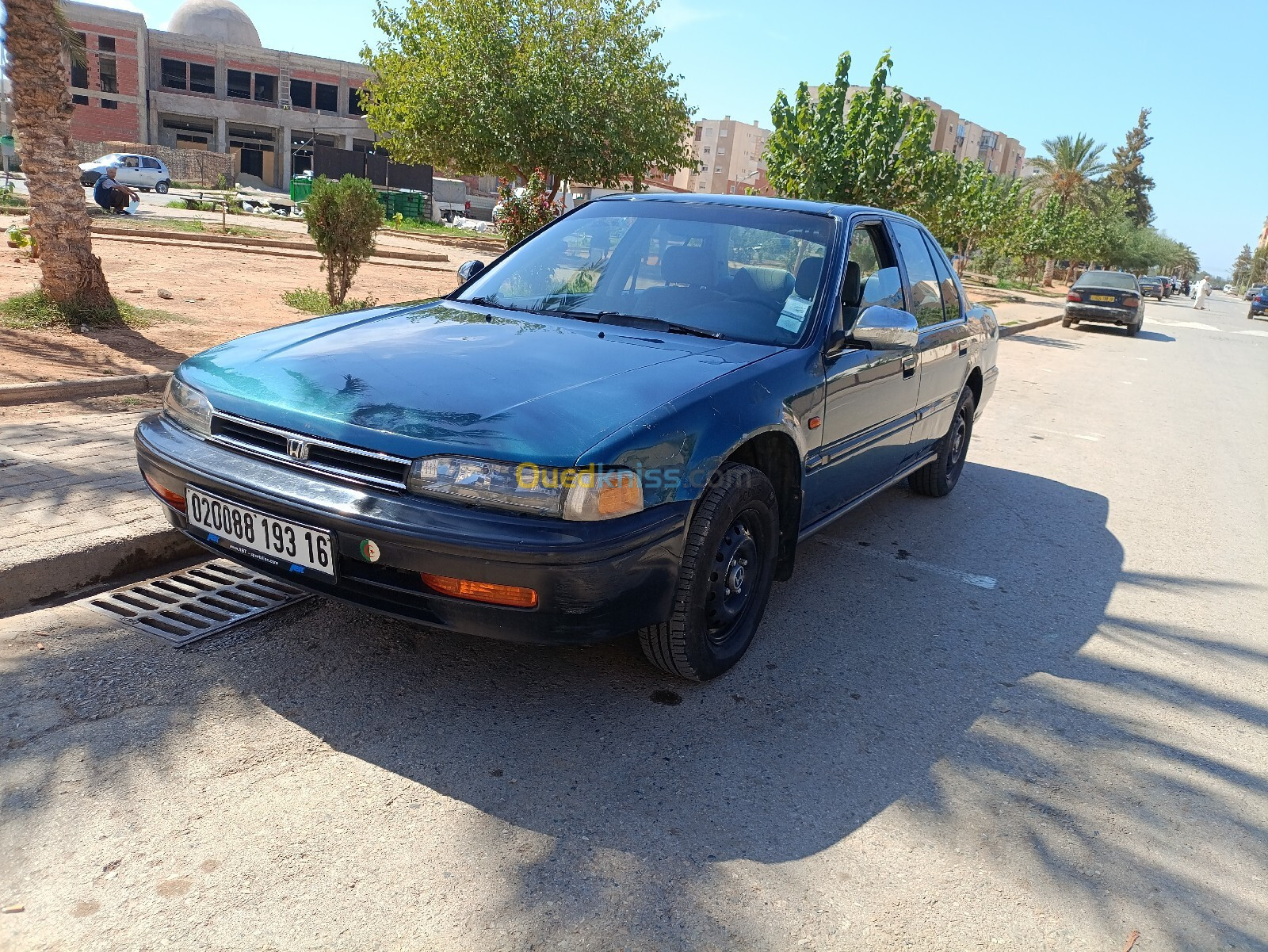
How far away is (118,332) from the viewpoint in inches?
323

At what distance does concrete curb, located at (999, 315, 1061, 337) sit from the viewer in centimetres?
2038

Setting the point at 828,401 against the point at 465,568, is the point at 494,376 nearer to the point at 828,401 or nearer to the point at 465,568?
the point at 465,568

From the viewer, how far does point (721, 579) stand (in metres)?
3.25

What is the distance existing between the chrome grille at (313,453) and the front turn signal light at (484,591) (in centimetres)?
29

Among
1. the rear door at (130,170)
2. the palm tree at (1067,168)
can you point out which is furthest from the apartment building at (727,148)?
the rear door at (130,170)

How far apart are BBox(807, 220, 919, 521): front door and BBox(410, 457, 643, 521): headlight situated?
1291 millimetres

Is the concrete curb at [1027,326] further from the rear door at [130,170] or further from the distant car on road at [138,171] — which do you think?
the rear door at [130,170]

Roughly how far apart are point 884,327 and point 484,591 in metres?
2.02

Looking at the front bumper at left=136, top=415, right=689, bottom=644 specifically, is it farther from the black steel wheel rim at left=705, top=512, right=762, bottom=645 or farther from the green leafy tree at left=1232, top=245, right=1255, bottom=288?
the green leafy tree at left=1232, top=245, right=1255, bottom=288

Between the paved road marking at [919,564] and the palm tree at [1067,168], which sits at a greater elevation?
the palm tree at [1067,168]

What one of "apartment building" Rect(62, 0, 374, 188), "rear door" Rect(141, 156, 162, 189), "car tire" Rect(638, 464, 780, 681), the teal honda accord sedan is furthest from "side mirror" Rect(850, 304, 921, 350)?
"apartment building" Rect(62, 0, 374, 188)

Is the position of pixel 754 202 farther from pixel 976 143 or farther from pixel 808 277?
pixel 976 143

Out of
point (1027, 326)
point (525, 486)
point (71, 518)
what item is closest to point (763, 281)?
point (525, 486)

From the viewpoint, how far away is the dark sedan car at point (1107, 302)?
23.2m
